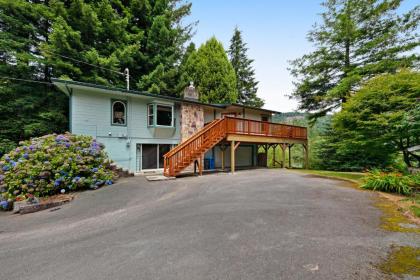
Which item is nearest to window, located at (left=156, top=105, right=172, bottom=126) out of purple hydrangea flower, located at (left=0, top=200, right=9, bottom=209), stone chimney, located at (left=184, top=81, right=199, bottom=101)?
stone chimney, located at (left=184, top=81, right=199, bottom=101)

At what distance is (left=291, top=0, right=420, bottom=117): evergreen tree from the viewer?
13.9 metres

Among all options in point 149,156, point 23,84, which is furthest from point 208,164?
point 23,84

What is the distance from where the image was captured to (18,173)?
7.12 meters

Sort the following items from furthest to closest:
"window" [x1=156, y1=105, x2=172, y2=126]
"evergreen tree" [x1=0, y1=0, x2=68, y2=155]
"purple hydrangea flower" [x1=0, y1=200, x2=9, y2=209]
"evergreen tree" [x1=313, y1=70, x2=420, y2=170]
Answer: "evergreen tree" [x1=0, y1=0, x2=68, y2=155], "window" [x1=156, y1=105, x2=172, y2=126], "evergreen tree" [x1=313, y1=70, x2=420, y2=170], "purple hydrangea flower" [x1=0, y1=200, x2=9, y2=209]

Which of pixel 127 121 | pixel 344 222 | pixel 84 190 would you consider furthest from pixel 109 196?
pixel 344 222

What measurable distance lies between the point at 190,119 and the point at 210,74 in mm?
10779

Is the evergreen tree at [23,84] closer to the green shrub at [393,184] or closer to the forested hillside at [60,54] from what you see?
the forested hillside at [60,54]

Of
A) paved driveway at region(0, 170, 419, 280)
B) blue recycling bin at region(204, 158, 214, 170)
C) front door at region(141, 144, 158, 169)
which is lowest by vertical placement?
paved driveway at region(0, 170, 419, 280)

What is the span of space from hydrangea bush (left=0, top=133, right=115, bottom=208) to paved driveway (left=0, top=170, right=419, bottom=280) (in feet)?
4.07

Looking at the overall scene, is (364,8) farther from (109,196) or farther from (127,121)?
(109,196)

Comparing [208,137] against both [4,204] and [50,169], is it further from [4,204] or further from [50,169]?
[4,204]

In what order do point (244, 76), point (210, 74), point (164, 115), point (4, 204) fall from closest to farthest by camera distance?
point (4, 204) → point (164, 115) → point (210, 74) → point (244, 76)

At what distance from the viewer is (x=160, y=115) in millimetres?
12312

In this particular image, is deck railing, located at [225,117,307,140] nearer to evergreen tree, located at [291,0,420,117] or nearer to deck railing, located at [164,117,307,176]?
deck railing, located at [164,117,307,176]
